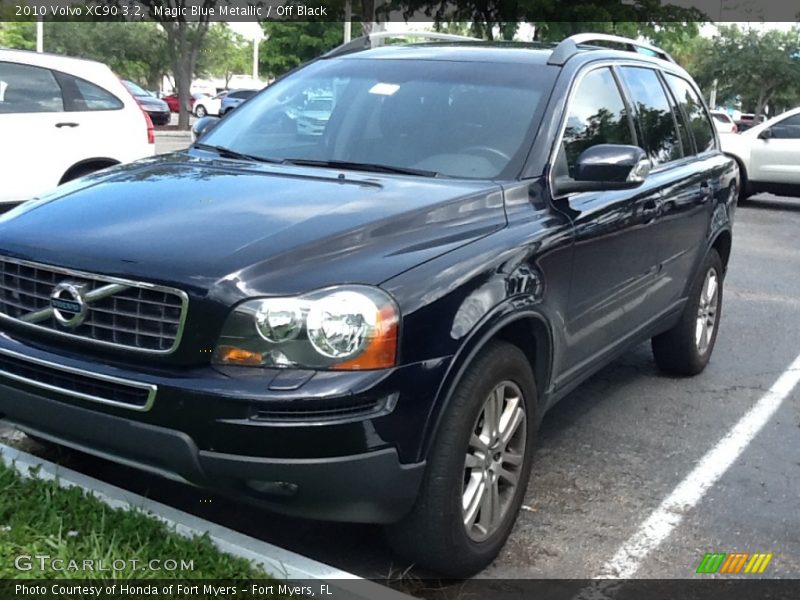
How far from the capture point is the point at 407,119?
13.9 feet

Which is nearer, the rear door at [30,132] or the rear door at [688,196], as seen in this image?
the rear door at [688,196]

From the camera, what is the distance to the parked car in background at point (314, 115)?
4395 mm

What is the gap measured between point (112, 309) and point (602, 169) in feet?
6.49

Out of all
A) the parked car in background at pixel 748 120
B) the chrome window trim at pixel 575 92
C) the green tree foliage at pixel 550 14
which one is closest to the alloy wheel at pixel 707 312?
Answer: the chrome window trim at pixel 575 92

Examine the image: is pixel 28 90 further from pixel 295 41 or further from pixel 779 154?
pixel 295 41

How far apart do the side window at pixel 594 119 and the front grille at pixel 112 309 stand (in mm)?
1804

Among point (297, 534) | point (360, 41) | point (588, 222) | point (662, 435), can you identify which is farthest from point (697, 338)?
point (297, 534)

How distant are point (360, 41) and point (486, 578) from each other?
10.0 ft

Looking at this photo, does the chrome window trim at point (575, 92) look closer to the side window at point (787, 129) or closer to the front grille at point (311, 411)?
the front grille at point (311, 411)

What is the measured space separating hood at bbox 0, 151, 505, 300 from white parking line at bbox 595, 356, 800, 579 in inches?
51.3

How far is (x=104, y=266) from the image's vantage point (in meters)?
3.01

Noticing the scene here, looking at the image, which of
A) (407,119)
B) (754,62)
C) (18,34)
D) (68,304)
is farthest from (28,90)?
(18,34)

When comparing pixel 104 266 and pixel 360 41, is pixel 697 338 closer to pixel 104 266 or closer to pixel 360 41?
pixel 360 41

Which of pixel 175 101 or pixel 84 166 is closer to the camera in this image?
pixel 84 166
